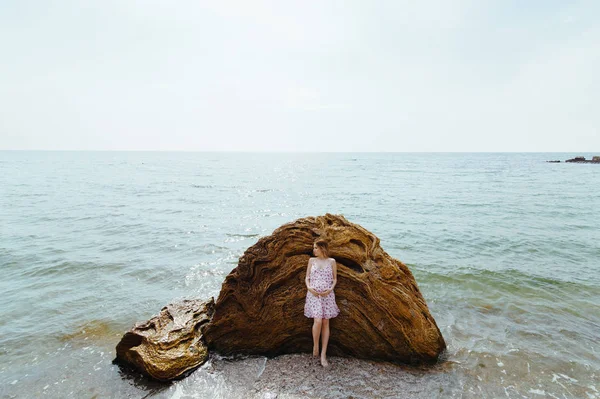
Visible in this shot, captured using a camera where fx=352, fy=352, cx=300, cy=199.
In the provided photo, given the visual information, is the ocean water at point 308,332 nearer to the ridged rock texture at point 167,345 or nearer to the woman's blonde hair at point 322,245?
the ridged rock texture at point 167,345

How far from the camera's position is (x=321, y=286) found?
292 inches

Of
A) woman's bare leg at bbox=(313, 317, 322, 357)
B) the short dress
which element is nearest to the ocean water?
woman's bare leg at bbox=(313, 317, 322, 357)

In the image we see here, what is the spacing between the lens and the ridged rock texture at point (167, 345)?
7.11m

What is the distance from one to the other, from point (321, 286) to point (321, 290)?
0.09 meters

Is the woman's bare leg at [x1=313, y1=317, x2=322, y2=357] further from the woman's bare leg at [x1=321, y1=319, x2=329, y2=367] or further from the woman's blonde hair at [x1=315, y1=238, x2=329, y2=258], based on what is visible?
the woman's blonde hair at [x1=315, y1=238, x2=329, y2=258]

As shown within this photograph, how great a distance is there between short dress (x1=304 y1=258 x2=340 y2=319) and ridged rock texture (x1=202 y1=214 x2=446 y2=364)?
0.34 metres

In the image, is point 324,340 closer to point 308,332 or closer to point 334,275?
point 308,332

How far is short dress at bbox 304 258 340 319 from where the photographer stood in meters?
7.41

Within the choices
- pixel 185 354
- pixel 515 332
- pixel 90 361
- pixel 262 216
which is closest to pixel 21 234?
pixel 262 216

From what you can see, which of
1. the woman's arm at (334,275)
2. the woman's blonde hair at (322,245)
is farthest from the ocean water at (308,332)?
the woman's blonde hair at (322,245)

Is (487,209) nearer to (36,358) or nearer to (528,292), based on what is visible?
(528,292)

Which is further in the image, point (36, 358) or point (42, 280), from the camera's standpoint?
point (42, 280)

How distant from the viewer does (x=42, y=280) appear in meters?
13.4

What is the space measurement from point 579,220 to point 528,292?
15.8 metres
